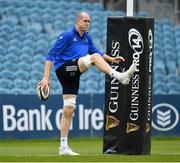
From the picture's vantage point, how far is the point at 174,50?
2208 centimetres

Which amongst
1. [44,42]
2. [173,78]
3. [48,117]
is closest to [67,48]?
[48,117]

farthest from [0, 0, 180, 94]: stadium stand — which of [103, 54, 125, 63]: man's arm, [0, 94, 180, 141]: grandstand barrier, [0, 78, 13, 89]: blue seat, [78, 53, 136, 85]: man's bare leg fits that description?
[78, 53, 136, 85]: man's bare leg

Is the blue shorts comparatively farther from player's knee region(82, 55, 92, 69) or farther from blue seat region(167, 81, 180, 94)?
blue seat region(167, 81, 180, 94)

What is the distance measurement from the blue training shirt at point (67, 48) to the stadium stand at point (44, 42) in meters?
7.33

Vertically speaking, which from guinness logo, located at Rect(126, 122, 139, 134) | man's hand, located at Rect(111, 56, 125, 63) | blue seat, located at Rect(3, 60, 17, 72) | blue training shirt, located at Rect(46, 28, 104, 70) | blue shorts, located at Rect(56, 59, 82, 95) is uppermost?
blue training shirt, located at Rect(46, 28, 104, 70)

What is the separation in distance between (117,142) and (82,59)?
1.28m

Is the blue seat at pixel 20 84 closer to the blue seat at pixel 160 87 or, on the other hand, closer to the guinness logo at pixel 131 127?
the blue seat at pixel 160 87

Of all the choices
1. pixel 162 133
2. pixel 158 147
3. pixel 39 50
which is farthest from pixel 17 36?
pixel 158 147

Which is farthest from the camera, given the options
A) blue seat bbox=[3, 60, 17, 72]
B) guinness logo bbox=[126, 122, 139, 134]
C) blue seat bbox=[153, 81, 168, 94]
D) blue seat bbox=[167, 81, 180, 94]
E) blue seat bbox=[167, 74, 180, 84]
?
blue seat bbox=[167, 74, 180, 84]

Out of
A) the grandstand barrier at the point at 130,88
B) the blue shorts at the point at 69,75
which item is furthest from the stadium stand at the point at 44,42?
the grandstand barrier at the point at 130,88

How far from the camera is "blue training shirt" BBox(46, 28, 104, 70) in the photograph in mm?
10688

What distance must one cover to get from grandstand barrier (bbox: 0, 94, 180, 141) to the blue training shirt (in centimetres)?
541

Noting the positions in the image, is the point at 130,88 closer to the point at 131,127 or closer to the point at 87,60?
the point at 131,127

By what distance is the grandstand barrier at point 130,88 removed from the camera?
10.6 m
